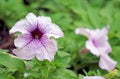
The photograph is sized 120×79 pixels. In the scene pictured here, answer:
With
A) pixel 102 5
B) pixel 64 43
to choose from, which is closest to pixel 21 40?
pixel 64 43

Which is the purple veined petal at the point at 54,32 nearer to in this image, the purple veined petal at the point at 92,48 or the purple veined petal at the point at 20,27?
the purple veined petal at the point at 20,27

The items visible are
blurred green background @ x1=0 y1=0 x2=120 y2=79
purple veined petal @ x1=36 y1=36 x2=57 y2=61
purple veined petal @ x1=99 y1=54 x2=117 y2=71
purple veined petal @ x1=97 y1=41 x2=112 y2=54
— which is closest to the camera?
purple veined petal @ x1=36 y1=36 x2=57 y2=61

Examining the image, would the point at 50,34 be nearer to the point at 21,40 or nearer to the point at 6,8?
the point at 21,40

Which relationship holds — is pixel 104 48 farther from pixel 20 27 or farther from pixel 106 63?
pixel 20 27

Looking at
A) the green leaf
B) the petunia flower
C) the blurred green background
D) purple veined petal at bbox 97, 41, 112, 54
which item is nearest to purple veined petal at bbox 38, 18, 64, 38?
the petunia flower

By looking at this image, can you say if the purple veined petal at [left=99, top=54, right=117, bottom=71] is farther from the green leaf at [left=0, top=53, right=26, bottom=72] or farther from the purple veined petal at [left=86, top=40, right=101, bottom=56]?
the green leaf at [left=0, top=53, right=26, bottom=72]

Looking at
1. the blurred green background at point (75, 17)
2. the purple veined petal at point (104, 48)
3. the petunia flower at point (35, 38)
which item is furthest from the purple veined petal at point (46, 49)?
the purple veined petal at point (104, 48)
